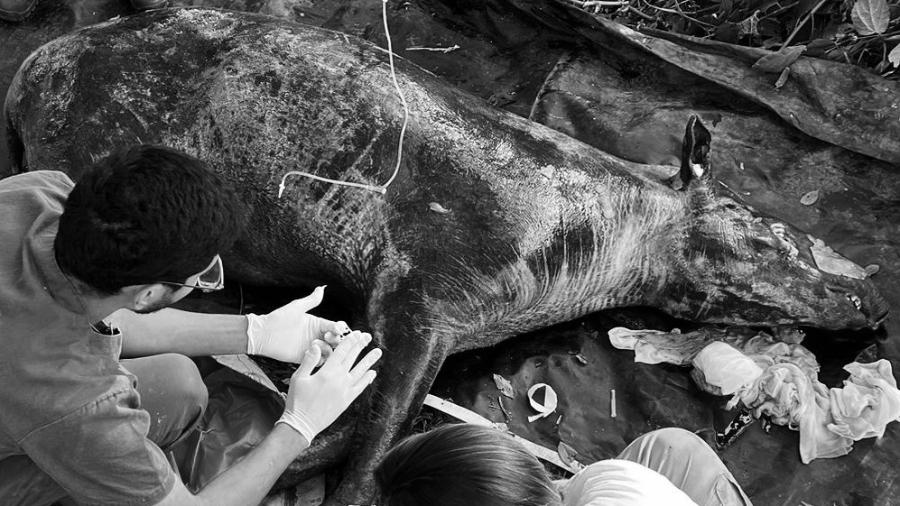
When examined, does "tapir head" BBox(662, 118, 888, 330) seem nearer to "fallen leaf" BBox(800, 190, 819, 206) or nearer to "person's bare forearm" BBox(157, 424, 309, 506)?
"fallen leaf" BBox(800, 190, 819, 206)

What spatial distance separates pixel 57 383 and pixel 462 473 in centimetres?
99

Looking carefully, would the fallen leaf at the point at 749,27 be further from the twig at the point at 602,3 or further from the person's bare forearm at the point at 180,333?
the person's bare forearm at the point at 180,333

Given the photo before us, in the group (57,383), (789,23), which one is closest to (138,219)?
(57,383)

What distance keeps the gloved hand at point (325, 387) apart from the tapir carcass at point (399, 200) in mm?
287

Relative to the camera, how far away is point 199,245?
6.00ft

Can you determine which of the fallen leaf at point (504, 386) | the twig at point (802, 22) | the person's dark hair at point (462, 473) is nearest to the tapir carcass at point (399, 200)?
the fallen leaf at point (504, 386)

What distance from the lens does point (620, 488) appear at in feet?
6.59

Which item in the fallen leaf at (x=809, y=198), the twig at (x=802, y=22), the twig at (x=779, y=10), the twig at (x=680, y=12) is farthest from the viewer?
the twig at (x=680, y=12)

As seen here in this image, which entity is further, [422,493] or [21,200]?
[21,200]

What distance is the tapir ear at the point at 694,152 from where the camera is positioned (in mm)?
3254

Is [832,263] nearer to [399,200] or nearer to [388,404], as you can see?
[399,200]

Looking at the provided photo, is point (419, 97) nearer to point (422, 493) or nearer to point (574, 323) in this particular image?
point (574, 323)

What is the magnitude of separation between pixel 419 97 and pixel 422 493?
1.86 meters

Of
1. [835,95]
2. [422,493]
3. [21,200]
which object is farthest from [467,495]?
[835,95]
